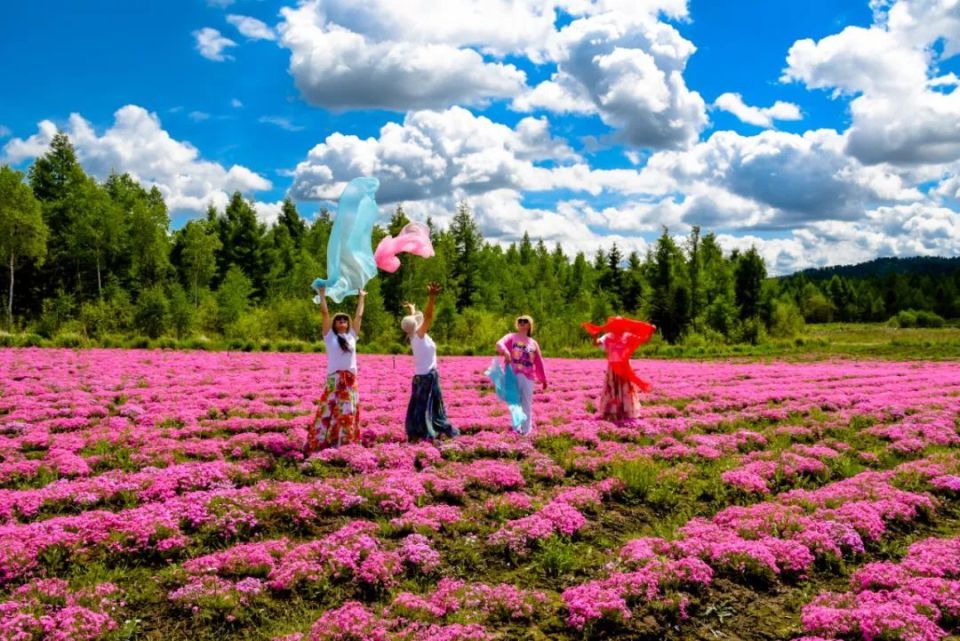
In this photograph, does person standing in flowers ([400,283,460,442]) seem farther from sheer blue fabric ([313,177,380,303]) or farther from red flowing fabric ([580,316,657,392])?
red flowing fabric ([580,316,657,392])

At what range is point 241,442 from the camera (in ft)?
42.6

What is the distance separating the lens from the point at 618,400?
16109 millimetres

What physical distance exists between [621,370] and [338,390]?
284 inches

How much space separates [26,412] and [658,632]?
1526 cm

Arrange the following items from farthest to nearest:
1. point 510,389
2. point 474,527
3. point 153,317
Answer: point 153,317 → point 510,389 → point 474,527

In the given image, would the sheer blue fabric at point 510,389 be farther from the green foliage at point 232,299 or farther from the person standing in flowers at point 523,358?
the green foliage at point 232,299

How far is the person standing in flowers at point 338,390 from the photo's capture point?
12.1m

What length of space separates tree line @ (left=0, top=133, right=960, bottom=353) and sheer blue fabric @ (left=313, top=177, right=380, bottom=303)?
30.1m

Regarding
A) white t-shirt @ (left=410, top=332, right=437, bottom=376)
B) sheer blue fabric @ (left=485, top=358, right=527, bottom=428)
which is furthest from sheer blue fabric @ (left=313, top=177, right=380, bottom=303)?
sheer blue fabric @ (left=485, top=358, right=527, bottom=428)

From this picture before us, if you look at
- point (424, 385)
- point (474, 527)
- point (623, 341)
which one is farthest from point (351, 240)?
point (623, 341)

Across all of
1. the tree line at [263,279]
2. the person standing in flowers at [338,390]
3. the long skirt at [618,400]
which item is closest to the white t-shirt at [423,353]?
the person standing in flowers at [338,390]

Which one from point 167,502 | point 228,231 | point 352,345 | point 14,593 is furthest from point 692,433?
point 228,231

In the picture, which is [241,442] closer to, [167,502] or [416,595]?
[167,502]

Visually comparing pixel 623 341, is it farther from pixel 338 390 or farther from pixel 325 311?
pixel 325 311
